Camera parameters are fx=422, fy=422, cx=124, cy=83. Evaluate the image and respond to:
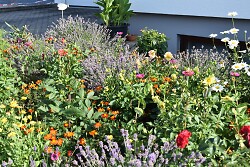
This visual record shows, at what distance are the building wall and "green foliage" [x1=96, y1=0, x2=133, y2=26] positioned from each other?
403mm

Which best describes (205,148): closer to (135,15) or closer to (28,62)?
(28,62)

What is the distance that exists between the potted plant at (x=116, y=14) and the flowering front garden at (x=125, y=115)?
3090 millimetres

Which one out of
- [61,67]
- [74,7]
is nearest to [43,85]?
[61,67]

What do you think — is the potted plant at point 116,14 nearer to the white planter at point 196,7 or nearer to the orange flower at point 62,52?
the white planter at point 196,7

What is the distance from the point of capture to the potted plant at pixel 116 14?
787cm

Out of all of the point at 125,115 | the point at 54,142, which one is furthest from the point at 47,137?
the point at 125,115

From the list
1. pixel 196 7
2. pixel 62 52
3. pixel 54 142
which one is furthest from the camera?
pixel 196 7

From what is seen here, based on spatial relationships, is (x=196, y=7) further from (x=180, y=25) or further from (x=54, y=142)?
(x=54, y=142)

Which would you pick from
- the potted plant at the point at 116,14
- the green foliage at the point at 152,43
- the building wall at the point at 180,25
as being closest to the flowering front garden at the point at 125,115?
the green foliage at the point at 152,43

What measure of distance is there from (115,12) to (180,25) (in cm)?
133

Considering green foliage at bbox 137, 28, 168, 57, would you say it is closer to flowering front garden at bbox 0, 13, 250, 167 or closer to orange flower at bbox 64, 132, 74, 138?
flowering front garden at bbox 0, 13, 250, 167

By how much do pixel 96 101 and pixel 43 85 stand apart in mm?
513

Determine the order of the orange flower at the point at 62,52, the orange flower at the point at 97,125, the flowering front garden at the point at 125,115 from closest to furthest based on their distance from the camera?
the flowering front garden at the point at 125,115, the orange flower at the point at 97,125, the orange flower at the point at 62,52

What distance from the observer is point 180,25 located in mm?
7457
